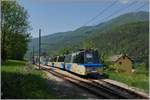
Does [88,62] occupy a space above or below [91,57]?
below

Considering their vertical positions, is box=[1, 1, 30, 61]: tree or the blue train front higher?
box=[1, 1, 30, 61]: tree

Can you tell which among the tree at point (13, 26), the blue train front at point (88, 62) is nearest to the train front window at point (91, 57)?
the blue train front at point (88, 62)

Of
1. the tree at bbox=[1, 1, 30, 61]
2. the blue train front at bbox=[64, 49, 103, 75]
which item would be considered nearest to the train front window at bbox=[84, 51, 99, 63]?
the blue train front at bbox=[64, 49, 103, 75]

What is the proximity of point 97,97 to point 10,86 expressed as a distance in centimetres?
399

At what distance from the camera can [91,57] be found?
33.9m

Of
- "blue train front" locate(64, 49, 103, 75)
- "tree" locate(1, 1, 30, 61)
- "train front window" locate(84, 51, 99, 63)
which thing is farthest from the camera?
"tree" locate(1, 1, 30, 61)

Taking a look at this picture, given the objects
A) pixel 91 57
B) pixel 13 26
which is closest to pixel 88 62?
pixel 91 57

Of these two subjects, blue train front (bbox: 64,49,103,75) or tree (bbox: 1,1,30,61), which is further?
tree (bbox: 1,1,30,61)

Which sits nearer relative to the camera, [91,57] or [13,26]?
[91,57]

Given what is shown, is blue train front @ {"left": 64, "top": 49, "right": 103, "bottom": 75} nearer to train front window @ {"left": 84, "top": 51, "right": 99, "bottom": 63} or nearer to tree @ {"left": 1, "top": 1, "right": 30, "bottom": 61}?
train front window @ {"left": 84, "top": 51, "right": 99, "bottom": 63}

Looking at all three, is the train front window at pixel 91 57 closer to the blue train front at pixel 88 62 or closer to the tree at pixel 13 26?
the blue train front at pixel 88 62

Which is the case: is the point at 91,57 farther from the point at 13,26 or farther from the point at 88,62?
the point at 13,26

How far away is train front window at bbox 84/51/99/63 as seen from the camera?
110ft

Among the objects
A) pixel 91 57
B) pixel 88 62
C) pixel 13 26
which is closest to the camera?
pixel 88 62
